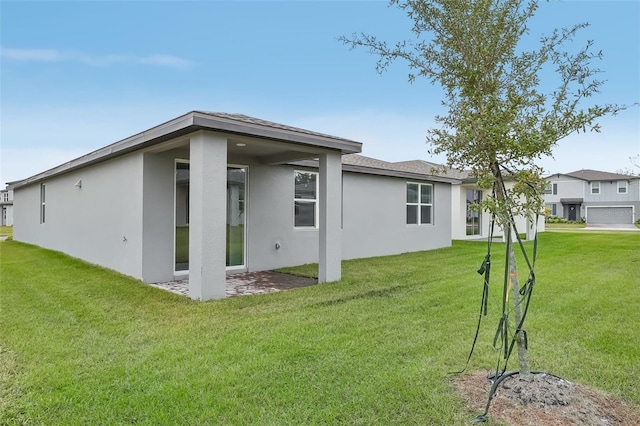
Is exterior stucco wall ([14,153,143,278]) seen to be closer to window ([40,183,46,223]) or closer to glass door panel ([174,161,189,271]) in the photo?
window ([40,183,46,223])

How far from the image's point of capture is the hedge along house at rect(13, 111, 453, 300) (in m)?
6.63

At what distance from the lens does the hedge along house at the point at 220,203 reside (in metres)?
6.63

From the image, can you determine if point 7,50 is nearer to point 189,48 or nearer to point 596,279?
point 189,48

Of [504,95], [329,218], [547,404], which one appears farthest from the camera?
[329,218]

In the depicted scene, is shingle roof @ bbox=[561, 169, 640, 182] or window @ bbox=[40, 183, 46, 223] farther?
shingle roof @ bbox=[561, 169, 640, 182]

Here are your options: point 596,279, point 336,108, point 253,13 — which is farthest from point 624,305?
point 336,108

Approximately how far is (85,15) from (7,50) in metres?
3.17

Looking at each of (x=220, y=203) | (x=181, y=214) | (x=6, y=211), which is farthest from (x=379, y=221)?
(x=6, y=211)

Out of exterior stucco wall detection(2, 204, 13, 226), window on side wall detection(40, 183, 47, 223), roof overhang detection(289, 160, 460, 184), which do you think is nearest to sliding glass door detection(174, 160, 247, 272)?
roof overhang detection(289, 160, 460, 184)

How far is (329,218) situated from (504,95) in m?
5.17

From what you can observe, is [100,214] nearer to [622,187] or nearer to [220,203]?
[220,203]

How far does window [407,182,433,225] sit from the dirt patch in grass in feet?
37.4

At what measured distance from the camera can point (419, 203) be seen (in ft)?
49.1

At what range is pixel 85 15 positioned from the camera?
10969 mm
